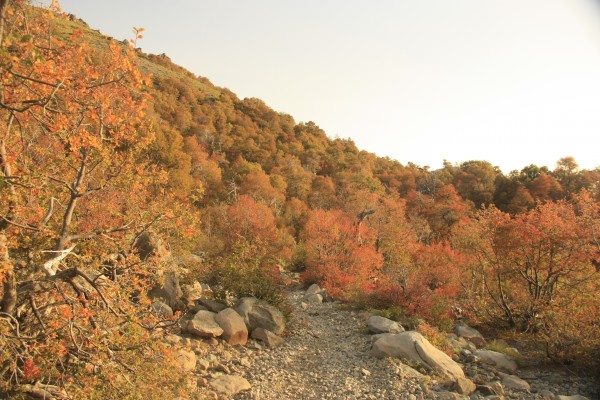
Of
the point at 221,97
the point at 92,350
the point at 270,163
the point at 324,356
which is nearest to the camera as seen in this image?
the point at 92,350

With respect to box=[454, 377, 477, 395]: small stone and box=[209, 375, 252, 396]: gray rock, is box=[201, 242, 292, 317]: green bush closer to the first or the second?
box=[209, 375, 252, 396]: gray rock

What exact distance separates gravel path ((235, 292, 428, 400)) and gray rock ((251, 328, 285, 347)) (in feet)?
0.73

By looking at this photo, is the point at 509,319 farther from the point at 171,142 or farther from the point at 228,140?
the point at 228,140

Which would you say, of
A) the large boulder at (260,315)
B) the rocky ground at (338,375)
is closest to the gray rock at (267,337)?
the rocky ground at (338,375)

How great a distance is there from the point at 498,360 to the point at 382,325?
3.76m

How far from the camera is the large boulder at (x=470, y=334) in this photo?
14.4 m

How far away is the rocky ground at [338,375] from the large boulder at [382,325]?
15.2 inches

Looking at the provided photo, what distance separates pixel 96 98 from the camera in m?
6.30

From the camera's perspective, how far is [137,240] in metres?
10.3

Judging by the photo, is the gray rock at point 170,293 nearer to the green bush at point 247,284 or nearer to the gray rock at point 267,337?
the green bush at point 247,284

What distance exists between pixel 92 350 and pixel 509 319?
1506 cm

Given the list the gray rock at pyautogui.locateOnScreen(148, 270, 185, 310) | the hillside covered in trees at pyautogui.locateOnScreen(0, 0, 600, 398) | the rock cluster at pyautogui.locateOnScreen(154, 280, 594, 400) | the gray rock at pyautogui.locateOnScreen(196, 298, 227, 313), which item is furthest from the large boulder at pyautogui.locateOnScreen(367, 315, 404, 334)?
the gray rock at pyautogui.locateOnScreen(148, 270, 185, 310)

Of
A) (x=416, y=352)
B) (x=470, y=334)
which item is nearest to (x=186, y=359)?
(x=416, y=352)

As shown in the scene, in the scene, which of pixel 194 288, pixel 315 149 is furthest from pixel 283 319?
pixel 315 149
